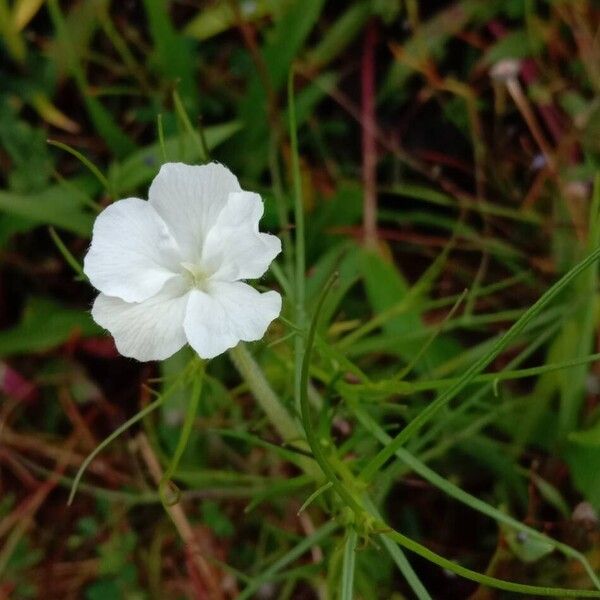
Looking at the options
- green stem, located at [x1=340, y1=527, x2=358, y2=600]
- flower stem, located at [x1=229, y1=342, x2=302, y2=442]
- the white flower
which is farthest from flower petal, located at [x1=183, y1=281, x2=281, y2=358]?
green stem, located at [x1=340, y1=527, x2=358, y2=600]

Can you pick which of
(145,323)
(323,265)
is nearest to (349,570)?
(145,323)

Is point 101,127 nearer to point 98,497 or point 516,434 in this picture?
point 98,497

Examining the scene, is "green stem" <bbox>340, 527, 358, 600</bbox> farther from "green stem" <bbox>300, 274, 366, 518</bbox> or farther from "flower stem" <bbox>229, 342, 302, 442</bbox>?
"flower stem" <bbox>229, 342, 302, 442</bbox>

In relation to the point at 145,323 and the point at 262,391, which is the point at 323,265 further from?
the point at 145,323

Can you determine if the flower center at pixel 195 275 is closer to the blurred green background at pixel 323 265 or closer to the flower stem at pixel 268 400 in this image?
the flower stem at pixel 268 400

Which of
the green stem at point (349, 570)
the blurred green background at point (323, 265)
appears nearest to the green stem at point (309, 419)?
the green stem at point (349, 570)

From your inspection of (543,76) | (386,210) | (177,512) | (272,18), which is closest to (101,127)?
(272,18)

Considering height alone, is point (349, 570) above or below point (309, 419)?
below

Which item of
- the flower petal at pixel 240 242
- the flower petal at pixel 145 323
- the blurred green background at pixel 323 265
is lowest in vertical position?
the blurred green background at pixel 323 265
